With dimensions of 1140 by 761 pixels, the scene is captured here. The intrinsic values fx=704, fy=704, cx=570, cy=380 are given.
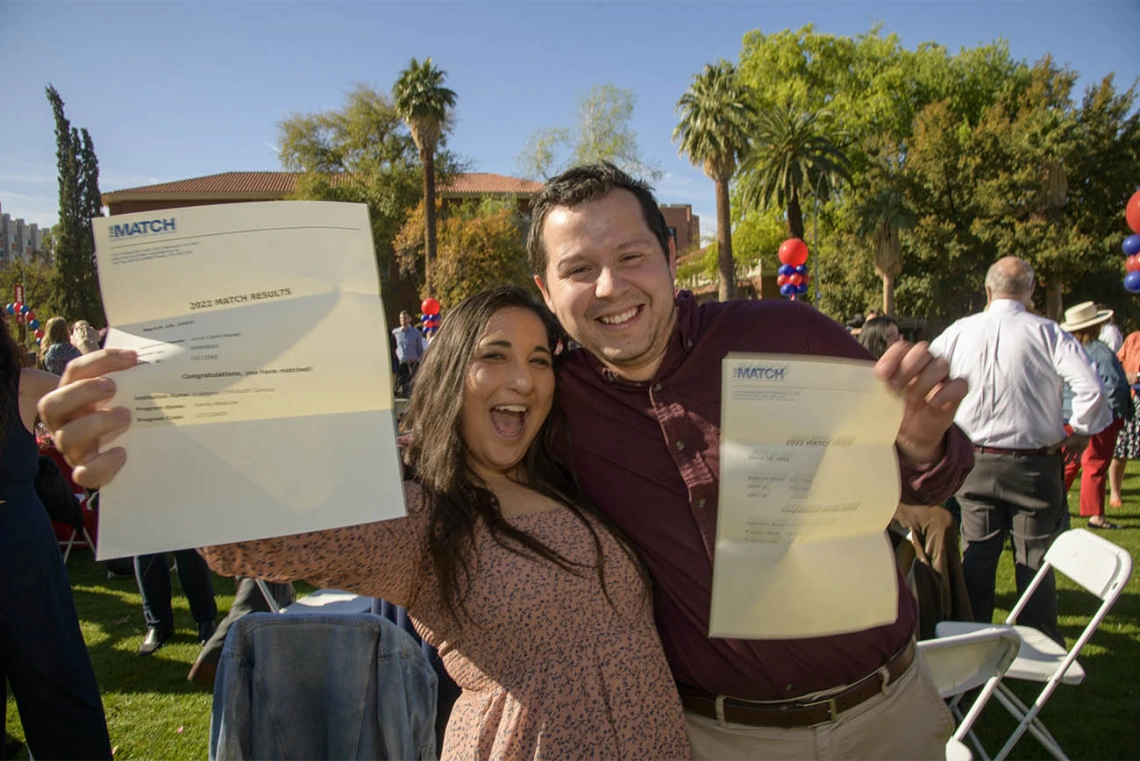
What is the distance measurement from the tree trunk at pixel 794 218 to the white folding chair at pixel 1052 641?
31007 millimetres

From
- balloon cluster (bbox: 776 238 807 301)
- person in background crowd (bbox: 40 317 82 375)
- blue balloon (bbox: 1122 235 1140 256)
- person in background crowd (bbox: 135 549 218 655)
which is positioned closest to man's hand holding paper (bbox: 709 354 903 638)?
person in background crowd (bbox: 135 549 218 655)

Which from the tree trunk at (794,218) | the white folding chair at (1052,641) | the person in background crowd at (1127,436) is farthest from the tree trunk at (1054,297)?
the white folding chair at (1052,641)

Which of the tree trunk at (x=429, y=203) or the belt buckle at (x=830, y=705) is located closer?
the belt buckle at (x=830, y=705)

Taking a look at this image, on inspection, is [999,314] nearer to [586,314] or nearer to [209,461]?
[586,314]

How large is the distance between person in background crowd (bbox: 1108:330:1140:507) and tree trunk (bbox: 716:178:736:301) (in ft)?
61.8

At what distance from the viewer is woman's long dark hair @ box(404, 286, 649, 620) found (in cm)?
158

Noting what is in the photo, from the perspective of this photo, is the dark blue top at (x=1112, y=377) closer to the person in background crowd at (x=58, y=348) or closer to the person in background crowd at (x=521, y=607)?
the person in background crowd at (x=521, y=607)

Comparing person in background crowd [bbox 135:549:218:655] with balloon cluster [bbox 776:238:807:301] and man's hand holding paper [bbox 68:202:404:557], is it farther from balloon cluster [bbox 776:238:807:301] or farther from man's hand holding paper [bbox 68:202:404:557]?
balloon cluster [bbox 776:238:807:301]

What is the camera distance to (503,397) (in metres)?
1.84

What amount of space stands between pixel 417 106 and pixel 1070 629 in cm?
2564

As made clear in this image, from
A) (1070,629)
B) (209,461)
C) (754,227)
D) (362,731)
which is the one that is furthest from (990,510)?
(754,227)

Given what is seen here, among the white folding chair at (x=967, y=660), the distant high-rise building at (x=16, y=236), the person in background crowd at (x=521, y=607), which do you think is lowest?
the white folding chair at (x=967, y=660)

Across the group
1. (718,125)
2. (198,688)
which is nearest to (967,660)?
Result: (198,688)

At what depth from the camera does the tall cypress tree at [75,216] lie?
3819 centimetres
